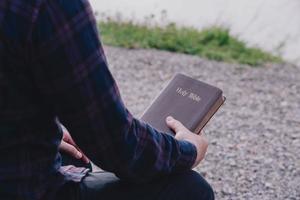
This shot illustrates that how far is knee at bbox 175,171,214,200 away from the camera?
1.39 metres

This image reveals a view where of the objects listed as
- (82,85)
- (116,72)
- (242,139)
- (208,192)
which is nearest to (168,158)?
(208,192)

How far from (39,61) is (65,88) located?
0.23ft

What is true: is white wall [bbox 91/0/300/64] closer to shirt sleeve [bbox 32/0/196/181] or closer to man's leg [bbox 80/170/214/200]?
man's leg [bbox 80/170/214/200]

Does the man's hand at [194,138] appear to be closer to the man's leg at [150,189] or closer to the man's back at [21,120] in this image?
the man's leg at [150,189]

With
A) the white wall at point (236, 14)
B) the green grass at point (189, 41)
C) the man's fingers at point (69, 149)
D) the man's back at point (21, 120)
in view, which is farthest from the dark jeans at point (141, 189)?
the white wall at point (236, 14)

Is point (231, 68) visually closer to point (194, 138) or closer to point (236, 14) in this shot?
point (236, 14)

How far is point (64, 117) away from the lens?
1.18 metres

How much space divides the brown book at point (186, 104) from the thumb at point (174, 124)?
2 centimetres

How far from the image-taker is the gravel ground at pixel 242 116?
9.78 ft

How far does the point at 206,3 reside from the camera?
7090 millimetres

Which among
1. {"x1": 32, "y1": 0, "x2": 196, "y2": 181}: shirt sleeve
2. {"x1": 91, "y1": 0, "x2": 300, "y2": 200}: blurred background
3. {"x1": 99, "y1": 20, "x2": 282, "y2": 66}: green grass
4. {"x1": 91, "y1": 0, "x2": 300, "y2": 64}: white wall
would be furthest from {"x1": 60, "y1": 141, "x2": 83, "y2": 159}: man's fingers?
{"x1": 91, "y1": 0, "x2": 300, "y2": 64}: white wall

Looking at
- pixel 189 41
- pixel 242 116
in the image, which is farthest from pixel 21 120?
pixel 189 41

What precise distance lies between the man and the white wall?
16.2 ft

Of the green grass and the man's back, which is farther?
the green grass
